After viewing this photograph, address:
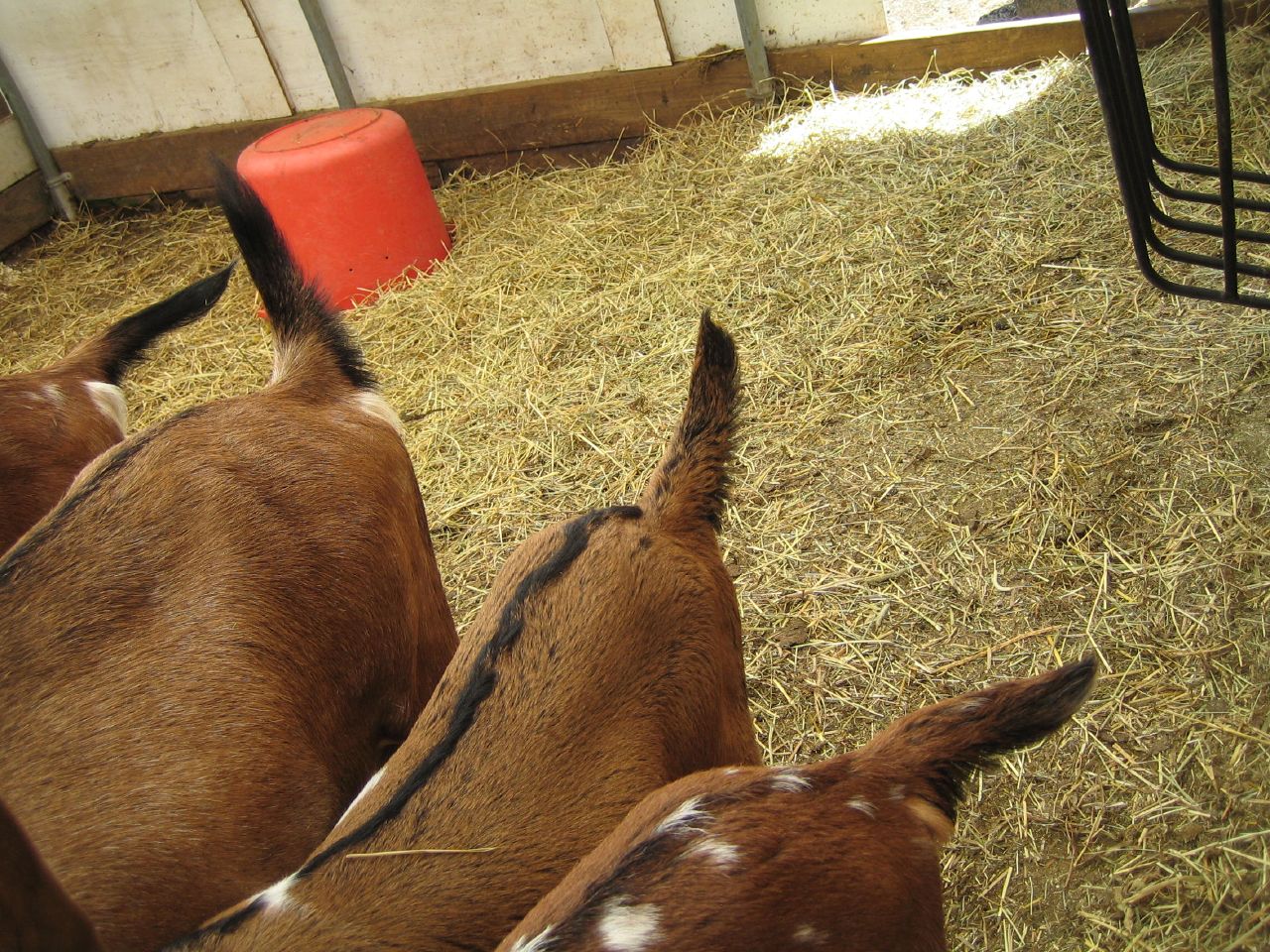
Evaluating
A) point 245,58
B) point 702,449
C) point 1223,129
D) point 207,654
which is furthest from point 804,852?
point 245,58

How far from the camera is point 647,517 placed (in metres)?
2.19

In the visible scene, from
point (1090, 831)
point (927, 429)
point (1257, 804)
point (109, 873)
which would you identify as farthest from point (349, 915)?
point (927, 429)

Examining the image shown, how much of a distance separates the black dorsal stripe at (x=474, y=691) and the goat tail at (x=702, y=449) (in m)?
0.07

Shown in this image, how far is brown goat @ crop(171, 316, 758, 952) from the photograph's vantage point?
5.47 feet

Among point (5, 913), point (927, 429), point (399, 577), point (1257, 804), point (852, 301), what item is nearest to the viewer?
point (5, 913)

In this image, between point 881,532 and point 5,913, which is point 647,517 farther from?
point 5,913

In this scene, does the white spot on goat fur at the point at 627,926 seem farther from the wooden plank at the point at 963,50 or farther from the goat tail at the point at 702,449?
the wooden plank at the point at 963,50

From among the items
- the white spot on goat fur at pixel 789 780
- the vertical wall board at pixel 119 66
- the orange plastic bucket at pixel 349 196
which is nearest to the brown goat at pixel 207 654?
the white spot on goat fur at pixel 789 780

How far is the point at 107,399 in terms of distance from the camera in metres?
3.28

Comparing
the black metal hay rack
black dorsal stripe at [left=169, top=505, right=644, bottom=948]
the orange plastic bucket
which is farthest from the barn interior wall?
black dorsal stripe at [left=169, top=505, right=644, bottom=948]

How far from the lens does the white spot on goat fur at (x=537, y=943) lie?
1.41m

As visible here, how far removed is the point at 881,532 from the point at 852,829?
1.70 meters

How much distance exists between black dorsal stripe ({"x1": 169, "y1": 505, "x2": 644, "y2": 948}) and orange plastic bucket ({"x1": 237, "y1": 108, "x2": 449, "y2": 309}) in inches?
126

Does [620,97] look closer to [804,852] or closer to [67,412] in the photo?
[67,412]
